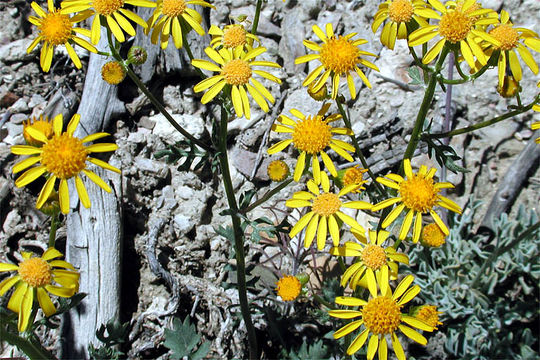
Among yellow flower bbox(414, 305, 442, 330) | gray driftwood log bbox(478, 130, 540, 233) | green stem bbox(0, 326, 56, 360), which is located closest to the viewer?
green stem bbox(0, 326, 56, 360)

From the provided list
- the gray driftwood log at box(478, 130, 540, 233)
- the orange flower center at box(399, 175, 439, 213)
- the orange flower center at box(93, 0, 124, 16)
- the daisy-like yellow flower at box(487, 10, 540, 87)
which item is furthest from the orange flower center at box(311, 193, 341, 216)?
the gray driftwood log at box(478, 130, 540, 233)

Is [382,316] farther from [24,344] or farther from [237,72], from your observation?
[24,344]

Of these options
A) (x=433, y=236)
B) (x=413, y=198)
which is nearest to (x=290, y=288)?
(x=433, y=236)

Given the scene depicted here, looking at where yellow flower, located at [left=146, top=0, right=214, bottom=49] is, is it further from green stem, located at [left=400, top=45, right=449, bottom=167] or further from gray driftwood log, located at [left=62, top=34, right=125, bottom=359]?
gray driftwood log, located at [left=62, top=34, right=125, bottom=359]

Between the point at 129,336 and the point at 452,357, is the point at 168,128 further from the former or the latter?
the point at 452,357

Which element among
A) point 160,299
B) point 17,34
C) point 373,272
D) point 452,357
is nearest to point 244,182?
point 160,299

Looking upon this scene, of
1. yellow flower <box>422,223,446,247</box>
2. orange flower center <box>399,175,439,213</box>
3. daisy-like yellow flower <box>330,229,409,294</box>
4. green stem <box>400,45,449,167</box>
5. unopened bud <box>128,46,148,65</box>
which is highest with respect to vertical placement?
unopened bud <box>128,46,148,65</box>

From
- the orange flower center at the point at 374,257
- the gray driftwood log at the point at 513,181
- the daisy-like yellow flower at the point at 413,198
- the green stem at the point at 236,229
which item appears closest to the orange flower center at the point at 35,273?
the green stem at the point at 236,229
